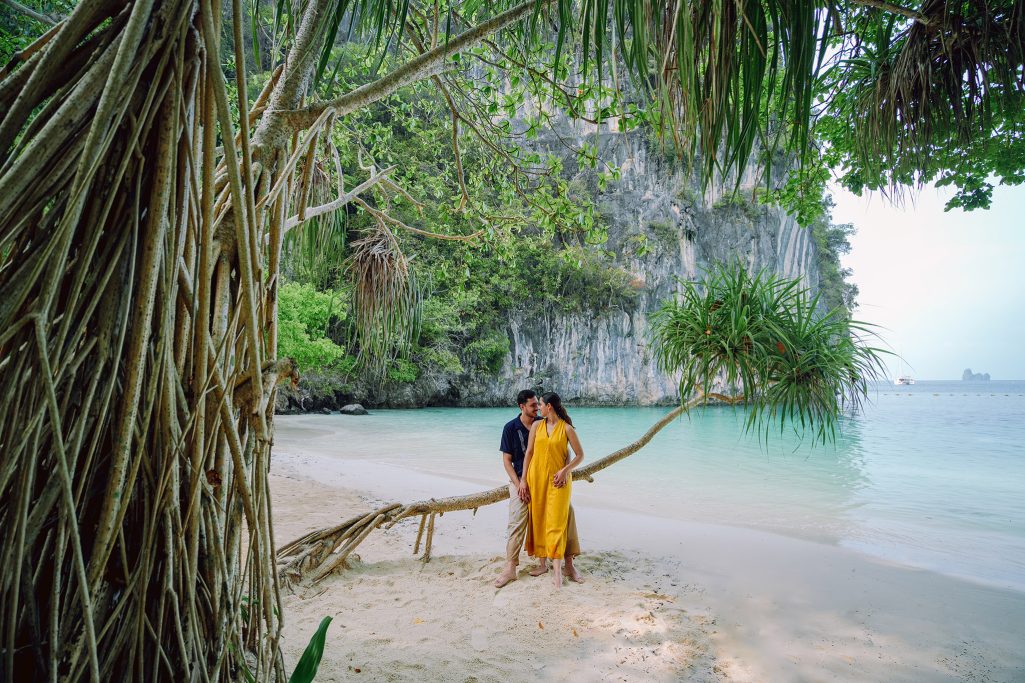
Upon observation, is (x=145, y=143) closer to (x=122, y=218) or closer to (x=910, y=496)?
(x=122, y=218)

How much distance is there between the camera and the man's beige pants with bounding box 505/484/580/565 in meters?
2.81

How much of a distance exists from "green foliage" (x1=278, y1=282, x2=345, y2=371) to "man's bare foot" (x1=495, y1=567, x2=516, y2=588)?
6.00m

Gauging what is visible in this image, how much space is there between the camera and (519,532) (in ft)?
9.39

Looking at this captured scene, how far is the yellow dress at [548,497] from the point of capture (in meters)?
2.73

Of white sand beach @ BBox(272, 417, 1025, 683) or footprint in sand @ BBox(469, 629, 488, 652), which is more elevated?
footprint in sand @ BBox(469, 629, 488, 652)

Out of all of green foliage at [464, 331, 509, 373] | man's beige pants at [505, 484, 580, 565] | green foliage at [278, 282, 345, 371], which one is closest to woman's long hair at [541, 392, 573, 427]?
man's beige pants at [505, 484, 580, 565]

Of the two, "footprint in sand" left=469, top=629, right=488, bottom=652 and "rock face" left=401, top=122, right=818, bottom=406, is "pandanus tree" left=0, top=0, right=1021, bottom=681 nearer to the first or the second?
"footprint in sand" left=469, top=629, right=488, bottom=652

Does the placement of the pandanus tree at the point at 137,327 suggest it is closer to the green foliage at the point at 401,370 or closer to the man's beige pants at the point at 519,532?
the man's beige pants at the point at 519,532

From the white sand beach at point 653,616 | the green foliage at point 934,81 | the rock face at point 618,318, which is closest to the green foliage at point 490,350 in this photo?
the rock face at point 618,318

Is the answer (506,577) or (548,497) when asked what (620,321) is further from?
(506,577)

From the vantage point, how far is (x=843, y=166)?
398 centimetres

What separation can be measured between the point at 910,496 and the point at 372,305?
7.23m

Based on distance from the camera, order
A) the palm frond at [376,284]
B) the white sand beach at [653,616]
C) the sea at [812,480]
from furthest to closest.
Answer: the sea at [812,480], the palm frond at [376,284], the white sand beach at [653,616]

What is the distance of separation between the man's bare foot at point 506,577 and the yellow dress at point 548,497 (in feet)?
0.49
